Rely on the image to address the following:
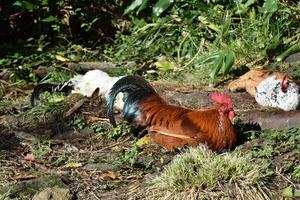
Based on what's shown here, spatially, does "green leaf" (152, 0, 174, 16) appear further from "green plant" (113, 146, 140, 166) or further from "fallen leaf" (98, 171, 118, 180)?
"fallen leaf" (98, 171, 118, 180)

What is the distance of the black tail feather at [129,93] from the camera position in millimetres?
5078

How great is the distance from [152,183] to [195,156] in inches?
12.5

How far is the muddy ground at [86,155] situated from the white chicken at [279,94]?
0.23 ft

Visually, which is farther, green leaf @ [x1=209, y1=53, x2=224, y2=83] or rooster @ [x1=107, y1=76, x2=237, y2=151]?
green leaf @ [x1=209, y1=53, x2=224, y2=83]

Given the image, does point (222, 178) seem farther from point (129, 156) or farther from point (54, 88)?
point (54, 88)

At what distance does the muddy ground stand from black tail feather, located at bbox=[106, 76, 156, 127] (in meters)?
0.22

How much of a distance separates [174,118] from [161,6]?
3.05 meters

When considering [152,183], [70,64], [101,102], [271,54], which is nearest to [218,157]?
[152,183]

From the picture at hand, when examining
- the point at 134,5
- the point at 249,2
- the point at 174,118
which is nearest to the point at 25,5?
the point at 134,5

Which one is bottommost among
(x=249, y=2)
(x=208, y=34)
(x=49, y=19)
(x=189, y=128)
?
(x=49, y=19)

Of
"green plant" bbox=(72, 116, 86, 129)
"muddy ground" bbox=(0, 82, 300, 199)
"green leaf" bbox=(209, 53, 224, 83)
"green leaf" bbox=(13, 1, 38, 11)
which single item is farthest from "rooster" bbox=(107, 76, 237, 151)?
"green leaf" bbox=(13, 1, 38, 11)

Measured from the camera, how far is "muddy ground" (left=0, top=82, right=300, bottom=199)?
4430 mm

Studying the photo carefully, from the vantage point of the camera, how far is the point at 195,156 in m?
4.30

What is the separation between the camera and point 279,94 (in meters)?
5.22
